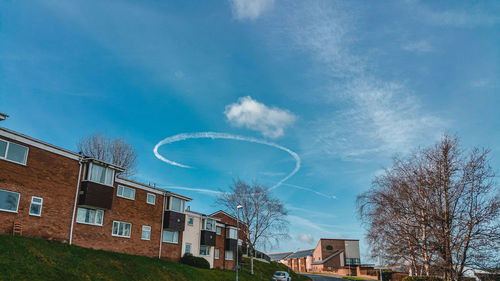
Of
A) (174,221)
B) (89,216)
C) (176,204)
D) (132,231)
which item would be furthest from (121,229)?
(176,204)

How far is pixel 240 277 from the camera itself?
37.9m

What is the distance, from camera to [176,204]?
3531cm

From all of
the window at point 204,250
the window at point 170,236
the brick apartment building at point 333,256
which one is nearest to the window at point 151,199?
the window at point 170,236

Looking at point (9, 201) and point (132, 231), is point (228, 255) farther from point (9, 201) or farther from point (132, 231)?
point (9, 201)

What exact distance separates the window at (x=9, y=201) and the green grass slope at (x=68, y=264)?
75.5 inches

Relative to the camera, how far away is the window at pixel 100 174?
26.1 m

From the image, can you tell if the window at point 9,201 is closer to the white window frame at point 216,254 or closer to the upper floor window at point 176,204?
the upper floor window at point 176,204

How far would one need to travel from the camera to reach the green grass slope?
55.0 feet

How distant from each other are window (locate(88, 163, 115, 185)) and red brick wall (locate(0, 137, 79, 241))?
1.15 m

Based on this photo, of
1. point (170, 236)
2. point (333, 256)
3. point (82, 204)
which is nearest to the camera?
point (82, 204)

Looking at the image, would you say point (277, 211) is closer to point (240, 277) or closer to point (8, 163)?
point (240, 277)

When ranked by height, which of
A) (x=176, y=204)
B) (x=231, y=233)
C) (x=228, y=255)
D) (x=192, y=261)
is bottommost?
(x=192, y=261)

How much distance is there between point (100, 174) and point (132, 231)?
5963mm

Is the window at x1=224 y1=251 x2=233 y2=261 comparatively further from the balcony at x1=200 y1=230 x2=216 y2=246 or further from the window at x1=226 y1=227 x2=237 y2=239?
the balcony at x1=200 y1=230 x2=216 y2=246
